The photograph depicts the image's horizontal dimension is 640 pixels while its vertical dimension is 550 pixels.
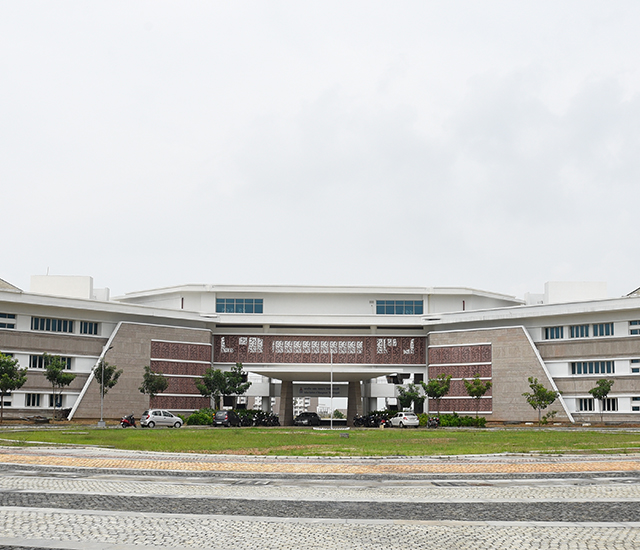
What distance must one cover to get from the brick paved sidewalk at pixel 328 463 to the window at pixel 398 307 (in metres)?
54.0

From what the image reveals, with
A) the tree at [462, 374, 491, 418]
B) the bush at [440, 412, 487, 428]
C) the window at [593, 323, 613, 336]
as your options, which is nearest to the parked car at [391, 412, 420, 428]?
the bush at [440, 412, 487, 428]

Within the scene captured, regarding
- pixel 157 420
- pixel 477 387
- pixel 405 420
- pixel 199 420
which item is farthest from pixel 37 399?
pixel 477 387

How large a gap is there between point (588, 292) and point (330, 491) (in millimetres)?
66322

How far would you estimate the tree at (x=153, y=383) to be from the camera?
2299 inches

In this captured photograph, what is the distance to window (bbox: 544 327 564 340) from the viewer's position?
61237 millimetres

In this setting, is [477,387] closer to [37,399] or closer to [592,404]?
[592,404]

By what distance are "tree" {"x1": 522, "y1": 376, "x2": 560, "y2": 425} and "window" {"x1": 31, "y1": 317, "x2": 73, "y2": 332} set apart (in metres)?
37.9

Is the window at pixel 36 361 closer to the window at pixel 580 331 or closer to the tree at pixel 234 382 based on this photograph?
the tree at pixel 234 382

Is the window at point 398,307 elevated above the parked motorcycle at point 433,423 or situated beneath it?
elevated above

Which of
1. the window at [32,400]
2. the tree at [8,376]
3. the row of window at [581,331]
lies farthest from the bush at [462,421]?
the tree at [8,376]

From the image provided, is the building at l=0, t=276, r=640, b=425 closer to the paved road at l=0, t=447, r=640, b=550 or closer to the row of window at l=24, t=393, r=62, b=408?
the row of window at l=24, t=393, r=62, b=408

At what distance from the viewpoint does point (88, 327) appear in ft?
201

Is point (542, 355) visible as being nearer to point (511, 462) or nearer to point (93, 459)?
point (511, 462)

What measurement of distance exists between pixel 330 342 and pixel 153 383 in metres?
19.5
